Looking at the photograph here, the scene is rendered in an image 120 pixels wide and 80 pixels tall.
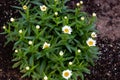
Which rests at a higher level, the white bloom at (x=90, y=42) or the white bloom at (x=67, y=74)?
the white bloom at (x=90, y=42)

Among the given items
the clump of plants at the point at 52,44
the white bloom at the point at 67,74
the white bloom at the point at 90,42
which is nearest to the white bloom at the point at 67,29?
the clump of plants at the point at 52,44

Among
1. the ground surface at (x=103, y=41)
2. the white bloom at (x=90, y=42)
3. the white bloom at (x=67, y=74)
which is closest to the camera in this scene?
the white bloom at (x=67, y=74)

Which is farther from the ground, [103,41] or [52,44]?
[52,44]

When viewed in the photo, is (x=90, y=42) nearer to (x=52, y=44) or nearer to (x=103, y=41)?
(x=52, y=44)

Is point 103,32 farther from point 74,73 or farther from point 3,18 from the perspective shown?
point 3,18

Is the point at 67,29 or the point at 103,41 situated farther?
the point at 103,41

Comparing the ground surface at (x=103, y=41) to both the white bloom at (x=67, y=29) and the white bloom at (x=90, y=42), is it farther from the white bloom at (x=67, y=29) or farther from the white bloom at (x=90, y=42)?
the white bloom at (x=67, y=29)

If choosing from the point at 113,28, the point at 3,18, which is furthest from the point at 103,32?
the point at 3,18

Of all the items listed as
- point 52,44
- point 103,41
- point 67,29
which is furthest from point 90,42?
point 103,41

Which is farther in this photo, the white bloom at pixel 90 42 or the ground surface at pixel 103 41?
the ground surface at pixel 103 41
